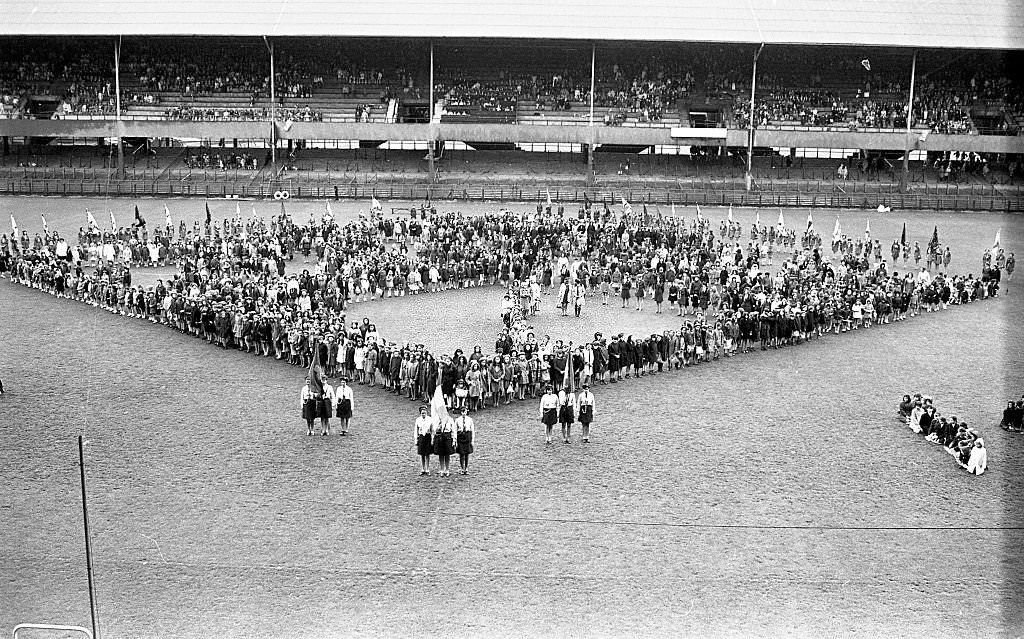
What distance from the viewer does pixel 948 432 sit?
18.4 meters

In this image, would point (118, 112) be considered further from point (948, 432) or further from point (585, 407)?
point (948, 432)

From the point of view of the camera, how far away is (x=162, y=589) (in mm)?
12992

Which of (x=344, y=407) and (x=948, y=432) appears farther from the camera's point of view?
(x=344, y=407)

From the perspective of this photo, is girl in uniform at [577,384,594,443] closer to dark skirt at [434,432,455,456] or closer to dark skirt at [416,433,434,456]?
dark skirt at [434,432,455,456]

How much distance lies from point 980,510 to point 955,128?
43.5 meters

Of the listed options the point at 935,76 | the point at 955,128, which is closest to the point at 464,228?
the point at 955,128

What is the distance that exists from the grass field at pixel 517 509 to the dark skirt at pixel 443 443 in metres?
0.58

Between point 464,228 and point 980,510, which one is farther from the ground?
point 464,228

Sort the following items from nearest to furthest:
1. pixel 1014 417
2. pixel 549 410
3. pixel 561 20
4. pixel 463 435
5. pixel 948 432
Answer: pixel 463 435 < pixel 549 410 < pixel 948 432 < pixel 1014 417 < pixel 561 20

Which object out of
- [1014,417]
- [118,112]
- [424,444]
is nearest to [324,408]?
[424,444]

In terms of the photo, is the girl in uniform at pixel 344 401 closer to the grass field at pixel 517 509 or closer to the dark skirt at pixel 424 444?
the grass field at pixel 517 509

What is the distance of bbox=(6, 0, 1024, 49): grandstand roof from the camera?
5300cm

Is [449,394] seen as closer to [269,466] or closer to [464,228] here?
[269,466]

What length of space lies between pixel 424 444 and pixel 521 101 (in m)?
43.2
